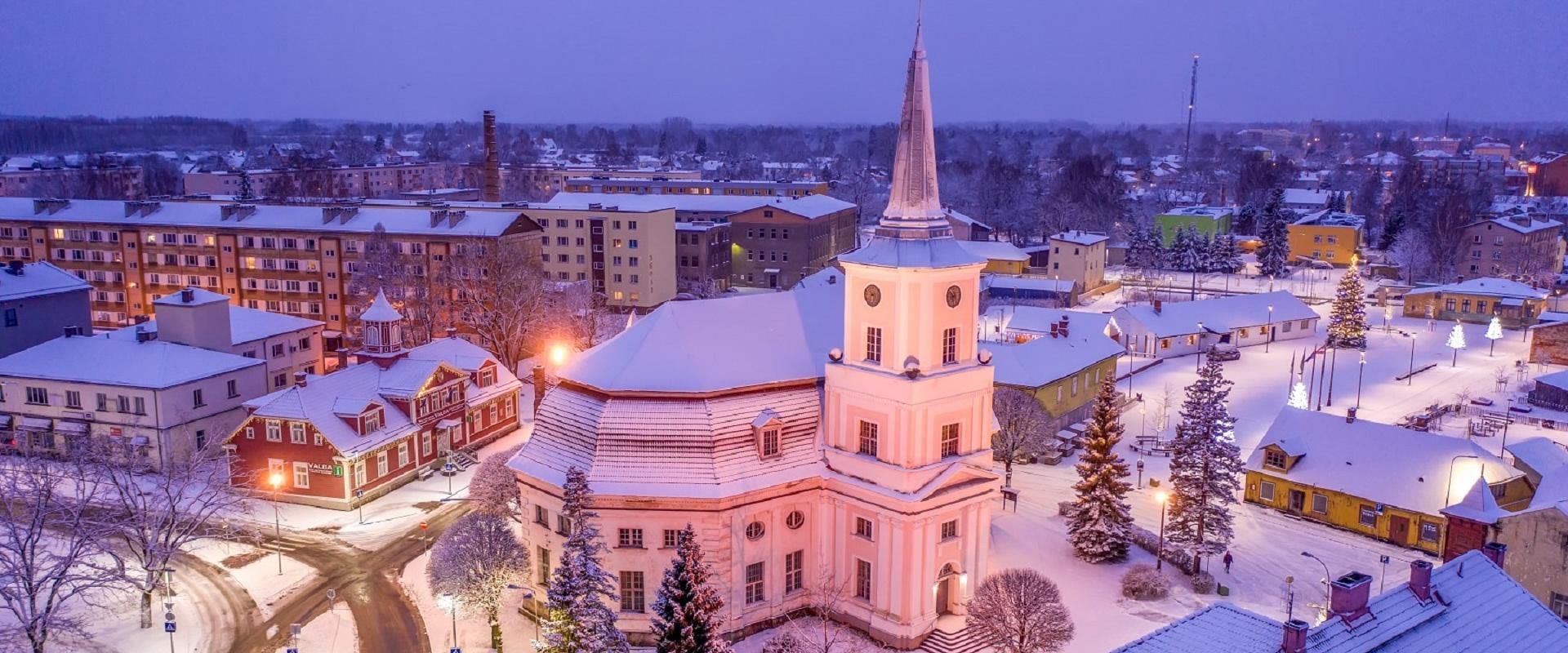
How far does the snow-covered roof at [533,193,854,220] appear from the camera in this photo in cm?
9781

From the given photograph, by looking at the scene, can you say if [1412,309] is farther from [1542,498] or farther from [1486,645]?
[1486,645]

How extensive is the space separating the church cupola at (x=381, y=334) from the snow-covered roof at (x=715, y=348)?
18.0 meters

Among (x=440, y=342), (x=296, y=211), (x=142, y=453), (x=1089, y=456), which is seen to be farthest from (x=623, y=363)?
(x=296, y=211)

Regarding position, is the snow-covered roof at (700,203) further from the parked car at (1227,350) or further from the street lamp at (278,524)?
the street lamp at (278,524)

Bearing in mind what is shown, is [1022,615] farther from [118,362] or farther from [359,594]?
[118,362]

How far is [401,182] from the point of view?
190 m

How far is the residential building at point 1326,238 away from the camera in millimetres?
127250

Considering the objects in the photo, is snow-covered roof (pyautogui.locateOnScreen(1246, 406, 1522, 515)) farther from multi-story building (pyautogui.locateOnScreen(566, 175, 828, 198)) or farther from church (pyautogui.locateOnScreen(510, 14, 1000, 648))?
multi-story building (pyautogui.locateOnScreen(566, 175, 828, 198))

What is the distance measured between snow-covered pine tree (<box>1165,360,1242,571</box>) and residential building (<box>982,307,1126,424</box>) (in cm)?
1431

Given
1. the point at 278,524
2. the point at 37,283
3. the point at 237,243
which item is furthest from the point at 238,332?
the point at 237,243

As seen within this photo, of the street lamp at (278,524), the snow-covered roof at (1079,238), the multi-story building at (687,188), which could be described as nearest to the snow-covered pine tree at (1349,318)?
the snow-covered roof at (1079,238)

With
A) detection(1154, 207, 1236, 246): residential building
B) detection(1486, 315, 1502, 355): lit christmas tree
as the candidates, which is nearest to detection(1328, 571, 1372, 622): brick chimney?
detection(1486, 315, 1502, 355): lit christmas tree

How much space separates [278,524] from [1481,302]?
97057 millimetres

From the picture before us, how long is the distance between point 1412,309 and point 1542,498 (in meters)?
67.0
